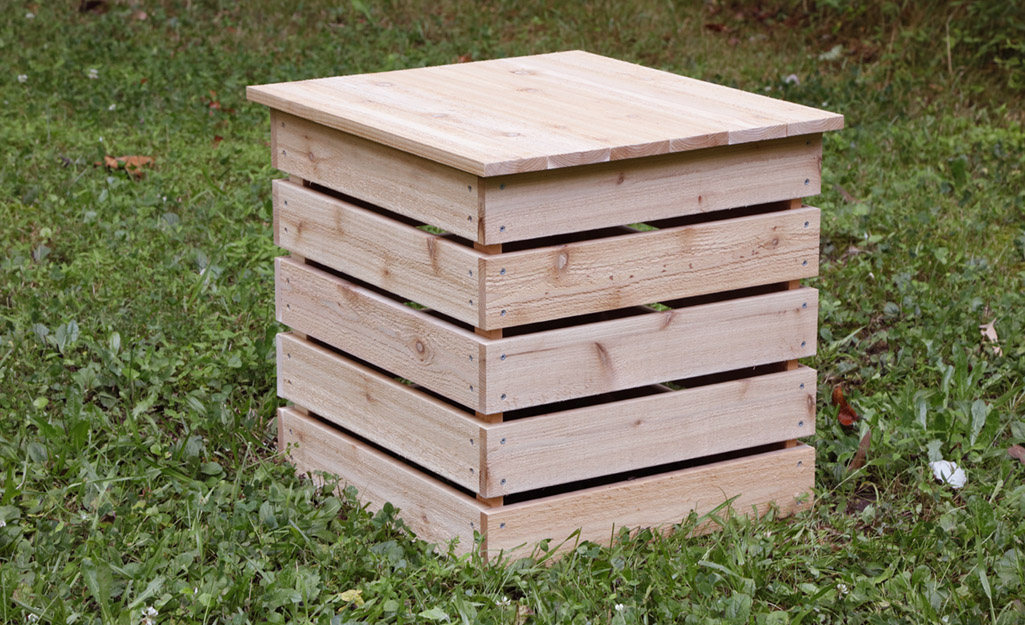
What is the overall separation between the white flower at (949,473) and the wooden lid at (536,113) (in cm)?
90

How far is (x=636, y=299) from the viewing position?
288 centimetres

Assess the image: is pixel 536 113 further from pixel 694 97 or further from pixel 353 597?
pixel 353 597

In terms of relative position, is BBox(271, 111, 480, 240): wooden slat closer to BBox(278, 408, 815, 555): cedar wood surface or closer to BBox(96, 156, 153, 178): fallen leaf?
BBox(278, 408, 815, 555): cedar wood surface

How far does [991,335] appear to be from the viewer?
3.96 metres

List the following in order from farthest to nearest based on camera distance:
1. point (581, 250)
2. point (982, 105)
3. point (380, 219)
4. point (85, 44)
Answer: point (85, 44)
point (982, 105)
point (380, 219)
point (581, 250)

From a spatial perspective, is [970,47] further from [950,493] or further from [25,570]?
[25,570]

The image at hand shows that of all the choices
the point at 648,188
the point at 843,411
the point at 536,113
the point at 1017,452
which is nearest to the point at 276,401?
the point at 536,113

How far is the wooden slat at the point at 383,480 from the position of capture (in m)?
2.90

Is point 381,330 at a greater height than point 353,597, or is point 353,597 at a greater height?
point 381,330

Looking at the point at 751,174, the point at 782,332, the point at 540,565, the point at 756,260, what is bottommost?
the point at 540,565

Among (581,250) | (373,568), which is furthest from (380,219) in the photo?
(373,568)

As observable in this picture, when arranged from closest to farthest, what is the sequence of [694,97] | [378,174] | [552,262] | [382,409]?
1. [552,262]
2. [378,174]
3. [382,409]
4. [694,97]

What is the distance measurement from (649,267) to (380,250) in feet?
2.02

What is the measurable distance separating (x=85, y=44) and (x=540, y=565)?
17.3ft
